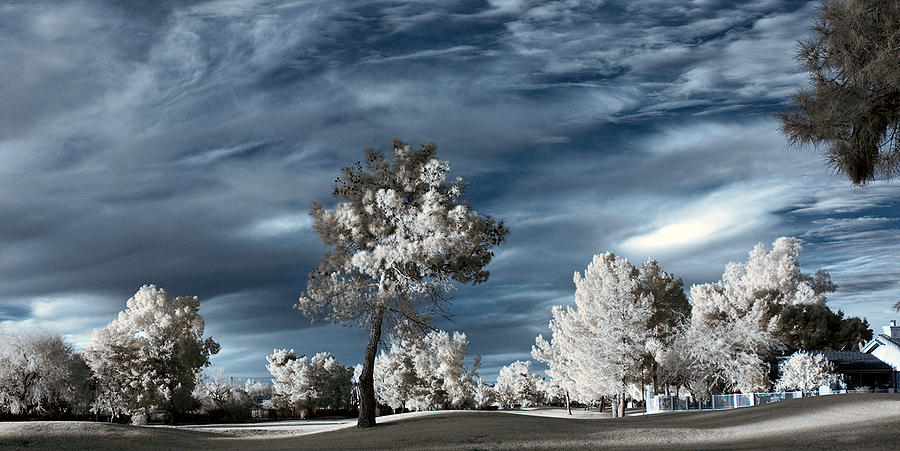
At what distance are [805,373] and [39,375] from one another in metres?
46.9

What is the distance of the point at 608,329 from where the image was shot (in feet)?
122

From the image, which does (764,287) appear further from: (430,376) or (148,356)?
(148,356)

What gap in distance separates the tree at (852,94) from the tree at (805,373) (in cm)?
2987

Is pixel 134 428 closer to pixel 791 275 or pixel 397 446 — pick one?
pixel 397 446

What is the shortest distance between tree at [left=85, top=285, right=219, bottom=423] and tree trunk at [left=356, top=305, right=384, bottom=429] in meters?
24.3

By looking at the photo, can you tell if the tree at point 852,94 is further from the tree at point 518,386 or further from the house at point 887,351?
the tree at point 518,386

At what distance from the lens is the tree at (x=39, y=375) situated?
38.8 meters

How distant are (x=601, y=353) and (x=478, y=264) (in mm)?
15964

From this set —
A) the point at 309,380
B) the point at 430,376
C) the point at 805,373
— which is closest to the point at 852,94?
the point at 805,373

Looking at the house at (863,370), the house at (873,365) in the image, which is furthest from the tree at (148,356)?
the house at (863,370)

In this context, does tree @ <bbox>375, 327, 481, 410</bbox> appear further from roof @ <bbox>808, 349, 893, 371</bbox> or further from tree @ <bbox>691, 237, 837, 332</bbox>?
roof @ <bbox>808, 349, 893, 371</bbox>

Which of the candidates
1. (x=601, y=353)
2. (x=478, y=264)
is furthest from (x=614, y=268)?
(x=478, y=264)

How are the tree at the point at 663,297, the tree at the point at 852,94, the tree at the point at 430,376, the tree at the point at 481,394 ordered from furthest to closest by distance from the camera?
1. the tree at the point at 481,394
2. the tree at the point at 430,376
3. the tree at the point at 663,297
4. the tree at the point at 852,94

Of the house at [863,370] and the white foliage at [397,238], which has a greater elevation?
the white foliage at [397,238]
